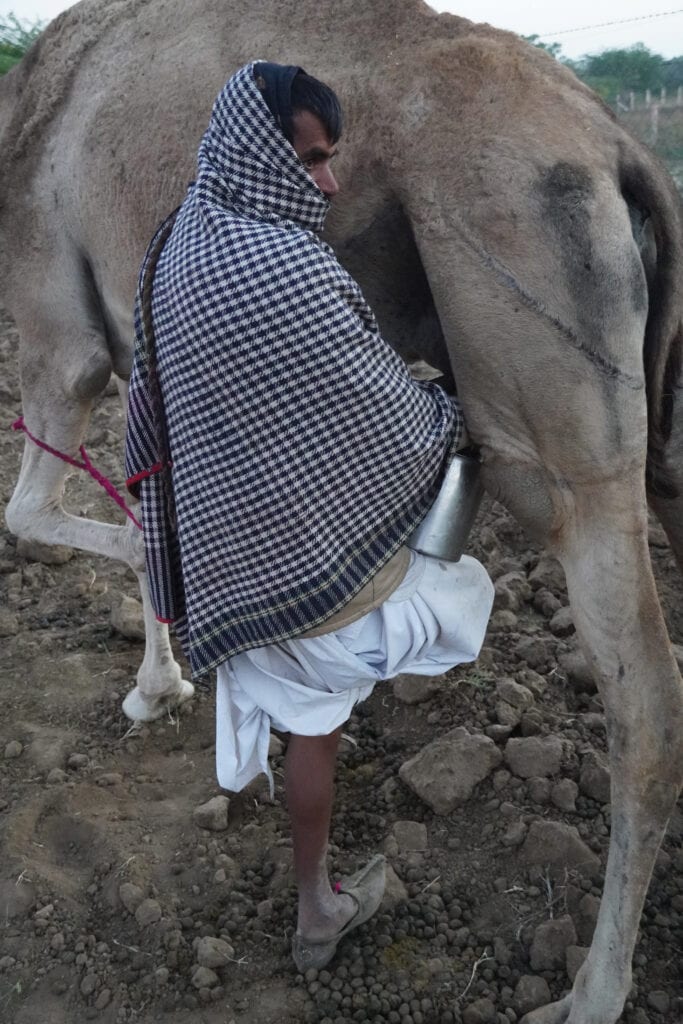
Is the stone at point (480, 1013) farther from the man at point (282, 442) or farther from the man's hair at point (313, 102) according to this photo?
the man's hair at point (313, 102)

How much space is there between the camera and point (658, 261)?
238 centimetres

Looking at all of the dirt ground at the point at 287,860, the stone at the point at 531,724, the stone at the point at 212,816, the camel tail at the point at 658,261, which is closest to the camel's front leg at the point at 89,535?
the dirt ground at the point at 287,860

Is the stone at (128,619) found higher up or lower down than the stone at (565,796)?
lower down

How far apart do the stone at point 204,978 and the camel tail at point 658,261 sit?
6.21 ft

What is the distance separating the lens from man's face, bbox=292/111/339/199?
Answer: 212cm

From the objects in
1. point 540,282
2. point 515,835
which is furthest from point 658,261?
point 515,835

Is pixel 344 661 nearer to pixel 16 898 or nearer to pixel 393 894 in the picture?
pixel 393 894

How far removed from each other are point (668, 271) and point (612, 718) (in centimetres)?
109

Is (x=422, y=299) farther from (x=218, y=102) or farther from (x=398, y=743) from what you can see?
(x=398, y=743)

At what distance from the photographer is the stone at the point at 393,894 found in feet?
9.53

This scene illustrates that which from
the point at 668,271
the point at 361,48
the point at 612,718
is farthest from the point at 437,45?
the point at 612,718

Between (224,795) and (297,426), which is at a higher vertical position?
(297,426)

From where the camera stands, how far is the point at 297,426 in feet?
6.85

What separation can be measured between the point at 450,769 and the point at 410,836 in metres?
0.25
